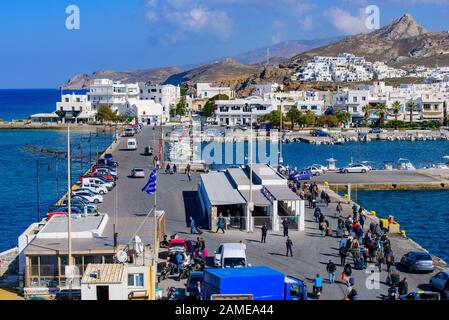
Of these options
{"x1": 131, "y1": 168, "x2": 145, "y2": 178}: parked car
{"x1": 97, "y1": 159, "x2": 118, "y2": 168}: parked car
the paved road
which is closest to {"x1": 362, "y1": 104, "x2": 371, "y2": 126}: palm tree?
{"x1": 97, "y1": 159, "x2": 118, "y2": 168}: parked car

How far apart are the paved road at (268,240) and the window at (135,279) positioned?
1362mm

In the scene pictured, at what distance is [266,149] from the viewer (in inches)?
2702

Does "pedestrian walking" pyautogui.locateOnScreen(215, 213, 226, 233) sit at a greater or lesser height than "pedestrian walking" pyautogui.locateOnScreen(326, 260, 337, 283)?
greater

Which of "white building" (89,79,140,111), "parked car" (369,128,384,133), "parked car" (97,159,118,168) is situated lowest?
"parked car" (97,159,118,168)

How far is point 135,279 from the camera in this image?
15.0 m

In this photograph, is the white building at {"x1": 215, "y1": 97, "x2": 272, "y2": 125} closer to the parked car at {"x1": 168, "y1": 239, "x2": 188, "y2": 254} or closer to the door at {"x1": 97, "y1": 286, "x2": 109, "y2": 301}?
the parked car at {"x1": 168, "y1": 239, "x2": 188, "y2": 254}

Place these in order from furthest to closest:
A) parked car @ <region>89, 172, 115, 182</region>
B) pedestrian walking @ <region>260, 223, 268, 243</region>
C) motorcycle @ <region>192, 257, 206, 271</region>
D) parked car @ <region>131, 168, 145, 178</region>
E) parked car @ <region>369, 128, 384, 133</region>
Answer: parked car @ <region>369, 128, 384, 133</region>
parked car @ <region>131, 168, 145, 178</region>
parked car @ <region>89, 172, 115, 182</region>
pedestrian walking @ <region>260, 223, 268, 243</region>
motorcycle @ <region>192, 257, 206, 271</region>

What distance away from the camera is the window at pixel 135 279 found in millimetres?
14938

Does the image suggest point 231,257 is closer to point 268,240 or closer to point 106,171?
point 268,240

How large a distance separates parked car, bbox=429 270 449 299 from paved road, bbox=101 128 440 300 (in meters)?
0.48

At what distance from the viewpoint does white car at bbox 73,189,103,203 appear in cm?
2773

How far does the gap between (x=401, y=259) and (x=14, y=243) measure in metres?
15.8

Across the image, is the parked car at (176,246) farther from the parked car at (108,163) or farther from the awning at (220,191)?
the parked car at (108,163)
